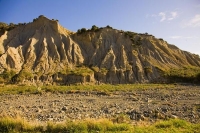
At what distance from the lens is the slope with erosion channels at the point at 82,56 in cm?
4550

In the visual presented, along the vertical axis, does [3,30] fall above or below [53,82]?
above

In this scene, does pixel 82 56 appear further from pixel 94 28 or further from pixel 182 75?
pixel 182 75

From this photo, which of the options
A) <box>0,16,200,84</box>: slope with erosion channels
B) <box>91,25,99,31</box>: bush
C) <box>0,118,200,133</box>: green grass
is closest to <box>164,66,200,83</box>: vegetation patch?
<box>0,16,200,84</box>: slope with erosion channels

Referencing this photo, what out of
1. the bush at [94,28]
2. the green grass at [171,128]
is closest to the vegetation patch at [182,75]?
the bush at [94,28]

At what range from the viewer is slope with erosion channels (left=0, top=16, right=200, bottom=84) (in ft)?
149

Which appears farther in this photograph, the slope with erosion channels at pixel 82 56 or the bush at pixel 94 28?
the bush at pixel 94 28

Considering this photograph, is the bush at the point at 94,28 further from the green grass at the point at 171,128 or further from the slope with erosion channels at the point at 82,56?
the green grass at the point at 171,128

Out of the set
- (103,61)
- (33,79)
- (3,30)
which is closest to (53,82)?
(33,79)

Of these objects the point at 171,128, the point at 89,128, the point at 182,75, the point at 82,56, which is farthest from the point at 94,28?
the point at 171,128

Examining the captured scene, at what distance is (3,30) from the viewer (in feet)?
202

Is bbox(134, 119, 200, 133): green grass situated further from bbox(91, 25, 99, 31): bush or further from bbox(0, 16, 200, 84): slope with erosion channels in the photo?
bbox(91, 25, 99, 31): bush

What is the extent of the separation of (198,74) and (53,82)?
2952cm

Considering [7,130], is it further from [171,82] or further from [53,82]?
[171,82]

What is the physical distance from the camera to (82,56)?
53.8 meters
